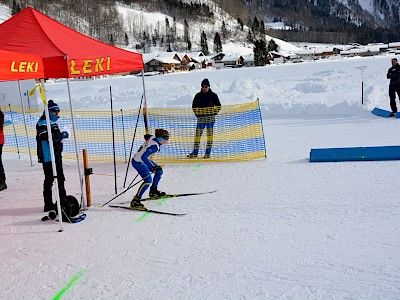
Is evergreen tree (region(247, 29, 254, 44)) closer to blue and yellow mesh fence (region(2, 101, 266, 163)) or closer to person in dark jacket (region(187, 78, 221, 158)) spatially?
blue and yellow mesh fence (region(2, 101, 266, 163))

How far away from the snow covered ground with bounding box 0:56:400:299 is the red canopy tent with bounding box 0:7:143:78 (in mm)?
2182

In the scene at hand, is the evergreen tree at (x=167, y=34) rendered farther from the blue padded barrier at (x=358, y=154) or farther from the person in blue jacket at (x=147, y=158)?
the person in blue jacket at (x=147, y=158)

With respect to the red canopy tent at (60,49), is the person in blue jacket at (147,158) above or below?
below

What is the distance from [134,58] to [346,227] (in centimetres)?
528

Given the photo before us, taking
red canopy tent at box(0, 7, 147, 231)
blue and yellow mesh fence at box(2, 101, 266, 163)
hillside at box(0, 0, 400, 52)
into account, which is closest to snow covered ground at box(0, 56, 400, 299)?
blue and yellow mesh fence at box(2, 101, 266, 163)

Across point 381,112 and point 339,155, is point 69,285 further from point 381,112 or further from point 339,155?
point 381,112

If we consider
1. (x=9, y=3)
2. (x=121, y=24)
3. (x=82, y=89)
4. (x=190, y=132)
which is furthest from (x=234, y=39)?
(x=190, y=132)

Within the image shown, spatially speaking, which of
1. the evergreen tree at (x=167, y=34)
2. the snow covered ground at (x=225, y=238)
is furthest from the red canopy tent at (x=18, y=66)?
the evergreen tree at (x=167, y=34)

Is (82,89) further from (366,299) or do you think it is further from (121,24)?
(121,24)

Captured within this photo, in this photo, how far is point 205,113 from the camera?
32.5 feet

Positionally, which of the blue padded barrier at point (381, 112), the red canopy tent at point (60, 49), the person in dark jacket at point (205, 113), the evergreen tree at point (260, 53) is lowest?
the blue padded barrier at point (381, 112)

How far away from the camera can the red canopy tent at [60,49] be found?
6.09m

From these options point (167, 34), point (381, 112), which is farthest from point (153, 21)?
point (381, 112)

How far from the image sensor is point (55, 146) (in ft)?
20.2
